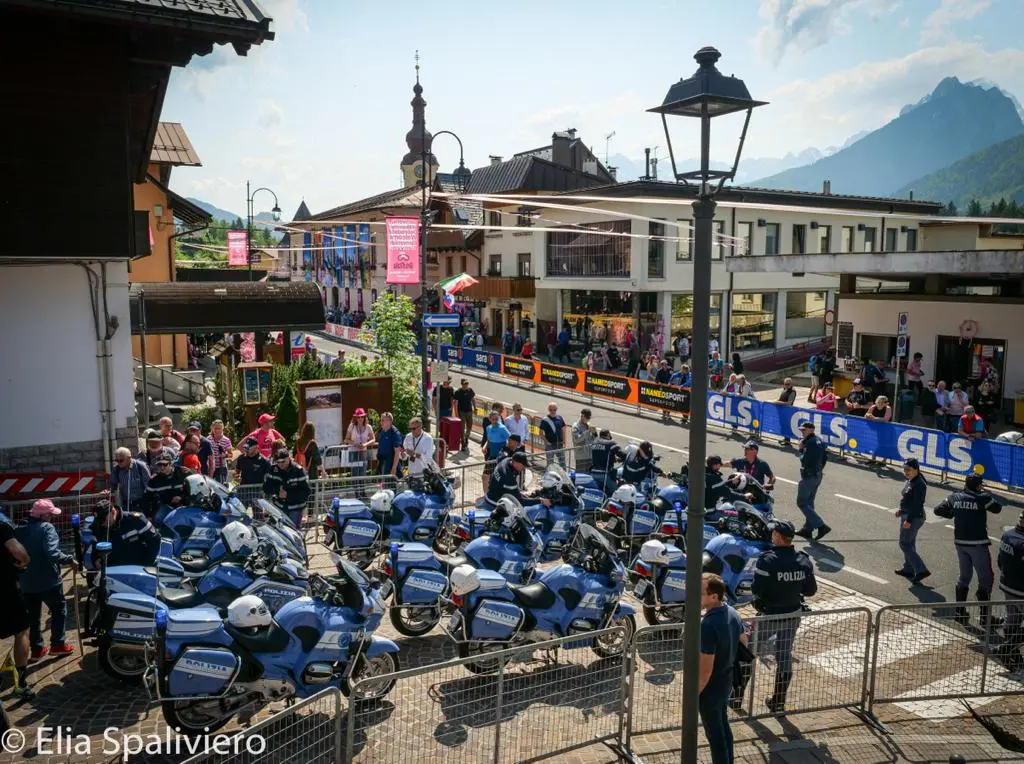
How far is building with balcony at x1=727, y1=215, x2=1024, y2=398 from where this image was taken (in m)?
22.5

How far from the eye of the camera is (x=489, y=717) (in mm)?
6531

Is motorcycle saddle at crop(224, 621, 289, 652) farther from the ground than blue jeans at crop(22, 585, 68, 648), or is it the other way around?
motorcycle saddle at crop(224, 621, 289, 652)

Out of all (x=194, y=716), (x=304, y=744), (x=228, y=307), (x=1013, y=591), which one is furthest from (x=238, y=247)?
(x=1013, y=591)

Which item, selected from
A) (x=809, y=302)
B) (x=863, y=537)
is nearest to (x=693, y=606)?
(x=863, y=537)

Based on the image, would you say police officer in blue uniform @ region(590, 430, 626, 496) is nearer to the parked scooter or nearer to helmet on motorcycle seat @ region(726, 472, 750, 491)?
helmet on motorcycle seat @ region(726, 472, 750, 491)

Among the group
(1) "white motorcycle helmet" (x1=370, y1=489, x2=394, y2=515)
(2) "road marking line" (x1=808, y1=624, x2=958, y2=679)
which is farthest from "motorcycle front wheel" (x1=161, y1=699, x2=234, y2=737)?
(2) "road marking line" (x1=808, y1=624, x2=958, y2=679)

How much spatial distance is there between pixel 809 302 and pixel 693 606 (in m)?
39.7

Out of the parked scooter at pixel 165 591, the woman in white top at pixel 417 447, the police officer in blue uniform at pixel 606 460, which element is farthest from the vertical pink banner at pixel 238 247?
the parked scooter at pixel 165 591

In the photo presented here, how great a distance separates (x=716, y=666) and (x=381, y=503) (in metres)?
5.88

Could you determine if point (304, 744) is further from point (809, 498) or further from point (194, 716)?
point (809, 498)

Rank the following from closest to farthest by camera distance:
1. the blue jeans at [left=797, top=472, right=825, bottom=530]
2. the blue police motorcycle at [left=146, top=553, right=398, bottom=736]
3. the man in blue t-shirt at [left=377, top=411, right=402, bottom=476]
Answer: the blue police motorcycle at [left=146, top=553, right=398, bottom=736] < the blue jeans at [left=797, top=472, right=825, bottom=530] < the man in blue t-shirt at [left=377, top=411, right=402, bottom=476]

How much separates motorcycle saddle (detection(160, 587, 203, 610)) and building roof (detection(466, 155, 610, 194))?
40115mm

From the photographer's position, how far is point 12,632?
7328 mm

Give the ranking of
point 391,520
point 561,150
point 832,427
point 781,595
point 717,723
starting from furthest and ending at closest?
point 561,150, point 832,427, point 391,520, point 781,595, point 717,723
